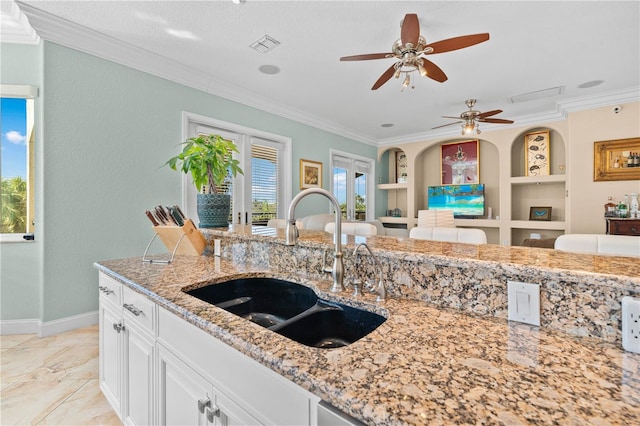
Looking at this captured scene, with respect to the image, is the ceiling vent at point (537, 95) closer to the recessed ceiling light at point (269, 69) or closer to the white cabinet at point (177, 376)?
the recessed ceiling light at point (269, 69)

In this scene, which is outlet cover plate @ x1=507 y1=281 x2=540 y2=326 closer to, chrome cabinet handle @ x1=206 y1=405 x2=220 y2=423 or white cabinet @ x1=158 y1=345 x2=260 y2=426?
white cabinet @ x1=158 y1=345 x2=260 y2=426

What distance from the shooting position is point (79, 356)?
7.38 feet

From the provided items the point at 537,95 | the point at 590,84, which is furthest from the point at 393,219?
the point at 590,84

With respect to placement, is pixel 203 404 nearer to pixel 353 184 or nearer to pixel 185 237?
pixel 185 237

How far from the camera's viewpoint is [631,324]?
26.8 inches

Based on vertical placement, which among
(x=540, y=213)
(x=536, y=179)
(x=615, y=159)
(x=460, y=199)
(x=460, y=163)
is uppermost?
(x=460, y=163)

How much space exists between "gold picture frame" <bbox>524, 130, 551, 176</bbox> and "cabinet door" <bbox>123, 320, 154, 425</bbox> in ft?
21.3

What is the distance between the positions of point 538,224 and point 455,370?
5.64 m

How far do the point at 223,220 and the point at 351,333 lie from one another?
4.98ft

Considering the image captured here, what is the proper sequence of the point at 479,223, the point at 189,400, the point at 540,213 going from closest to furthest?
the point at 189,400
the point at 540,213
the point at 479,223

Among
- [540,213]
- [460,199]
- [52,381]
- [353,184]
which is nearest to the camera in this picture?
[52,381]

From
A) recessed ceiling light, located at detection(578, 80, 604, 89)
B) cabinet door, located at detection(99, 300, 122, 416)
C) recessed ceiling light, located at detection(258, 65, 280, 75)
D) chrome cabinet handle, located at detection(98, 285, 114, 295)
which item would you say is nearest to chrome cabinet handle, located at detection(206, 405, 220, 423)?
cabinet door, located at detection(99, 300, 122, 416)

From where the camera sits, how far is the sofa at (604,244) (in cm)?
158

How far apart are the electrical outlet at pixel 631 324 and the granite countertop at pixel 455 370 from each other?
0.02m
